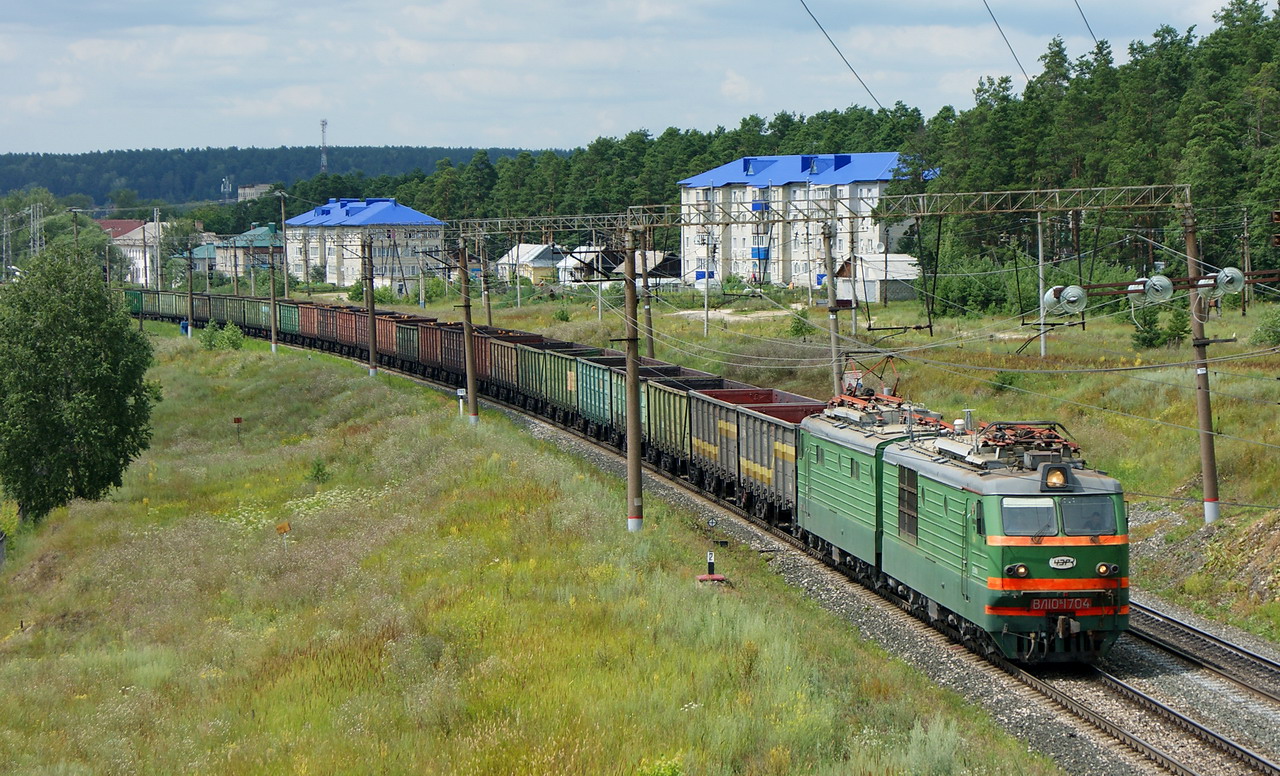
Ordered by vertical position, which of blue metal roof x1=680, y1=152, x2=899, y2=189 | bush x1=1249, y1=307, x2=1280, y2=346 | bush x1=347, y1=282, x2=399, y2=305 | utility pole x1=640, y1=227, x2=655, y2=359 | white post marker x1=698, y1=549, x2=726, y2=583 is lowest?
white post marker x1=698, y1=549, x2=726, y2=583

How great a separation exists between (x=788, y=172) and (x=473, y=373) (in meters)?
74.2

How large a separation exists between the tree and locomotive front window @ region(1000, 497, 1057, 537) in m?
32.5

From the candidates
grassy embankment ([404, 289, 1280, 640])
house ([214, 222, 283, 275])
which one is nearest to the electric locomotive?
grassy embankment ([404, 289, 1280, 640])

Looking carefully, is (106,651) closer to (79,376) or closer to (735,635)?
(735,635)

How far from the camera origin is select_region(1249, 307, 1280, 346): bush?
148 feet

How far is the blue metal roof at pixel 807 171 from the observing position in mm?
106562

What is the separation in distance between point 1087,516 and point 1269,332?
3317cm

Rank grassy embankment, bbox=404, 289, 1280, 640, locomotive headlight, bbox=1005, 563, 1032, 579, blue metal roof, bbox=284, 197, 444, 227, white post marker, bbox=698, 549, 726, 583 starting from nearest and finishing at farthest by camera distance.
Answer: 1. locomotive headlight, bbox=1005, 563, 1032, 579
2. white post marker, bbox=698, 549, 726, 583
3. grassy embankment, bbox=404, 289, 1280, 640
4. blue metal roof, bbox=284, 197, 444, 227

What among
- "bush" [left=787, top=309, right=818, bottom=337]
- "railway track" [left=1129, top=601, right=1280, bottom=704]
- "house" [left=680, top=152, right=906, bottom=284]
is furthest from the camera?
"house" [left=680, top=152, right=906, bottom=284]

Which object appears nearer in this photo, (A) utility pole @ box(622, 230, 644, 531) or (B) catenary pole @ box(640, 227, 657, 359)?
Result: (A) utility pole @ box(622, 230, 644, 531)

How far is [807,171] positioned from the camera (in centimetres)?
11119

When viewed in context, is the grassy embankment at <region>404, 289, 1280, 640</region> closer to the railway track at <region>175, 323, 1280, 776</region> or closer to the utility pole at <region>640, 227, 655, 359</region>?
the railway track at <region>175, 323, 1280, 776</region>

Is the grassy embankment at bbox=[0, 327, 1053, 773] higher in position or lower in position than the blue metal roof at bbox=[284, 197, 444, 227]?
lower

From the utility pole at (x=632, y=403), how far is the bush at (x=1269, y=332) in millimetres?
28775
